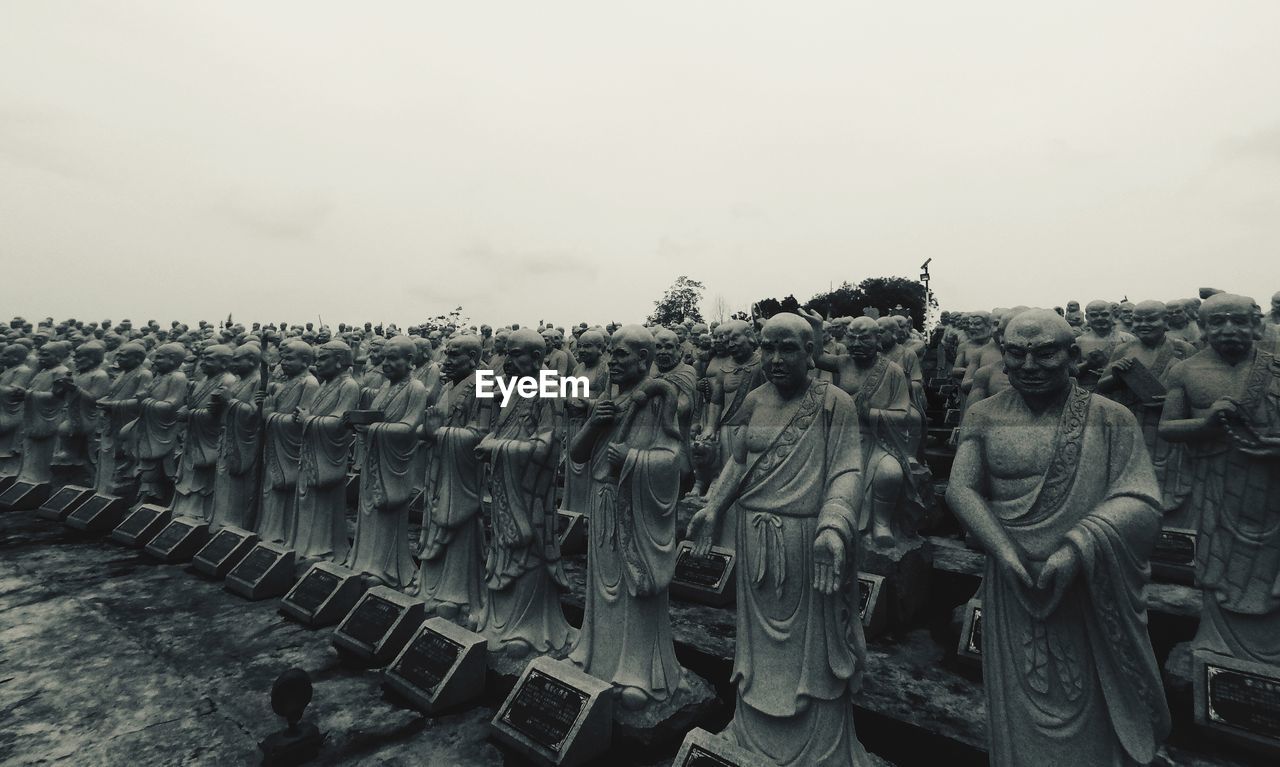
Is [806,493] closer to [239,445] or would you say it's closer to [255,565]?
[255,565]

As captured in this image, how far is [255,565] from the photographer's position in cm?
854

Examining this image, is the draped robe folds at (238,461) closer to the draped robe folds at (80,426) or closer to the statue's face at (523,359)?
the draped robe folds at (80,426)

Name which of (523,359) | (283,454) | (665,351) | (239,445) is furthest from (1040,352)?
(239,445)

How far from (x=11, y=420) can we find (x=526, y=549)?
15724 mm

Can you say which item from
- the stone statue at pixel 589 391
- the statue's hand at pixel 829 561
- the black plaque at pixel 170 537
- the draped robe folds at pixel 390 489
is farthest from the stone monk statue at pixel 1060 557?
the black plaque at pixel 170 537

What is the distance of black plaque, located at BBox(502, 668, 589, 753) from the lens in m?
4.70

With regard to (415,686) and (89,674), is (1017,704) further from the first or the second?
(89,674)

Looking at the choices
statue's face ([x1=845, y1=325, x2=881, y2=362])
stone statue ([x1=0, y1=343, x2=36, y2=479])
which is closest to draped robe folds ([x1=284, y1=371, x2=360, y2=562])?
statue's face ([x1=845, y1=325, x2=881, y2=362])

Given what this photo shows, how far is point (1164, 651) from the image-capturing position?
240 inches

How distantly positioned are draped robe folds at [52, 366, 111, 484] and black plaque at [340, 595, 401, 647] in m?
10.8

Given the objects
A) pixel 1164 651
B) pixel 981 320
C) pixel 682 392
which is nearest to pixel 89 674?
pixel 682 392

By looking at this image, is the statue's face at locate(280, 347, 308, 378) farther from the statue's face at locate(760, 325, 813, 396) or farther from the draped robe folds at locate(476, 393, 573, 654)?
the statue's face at locate(760, 325, 813, 396)

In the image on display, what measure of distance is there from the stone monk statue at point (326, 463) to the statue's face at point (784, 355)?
6.84m

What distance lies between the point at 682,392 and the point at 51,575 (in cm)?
1038
